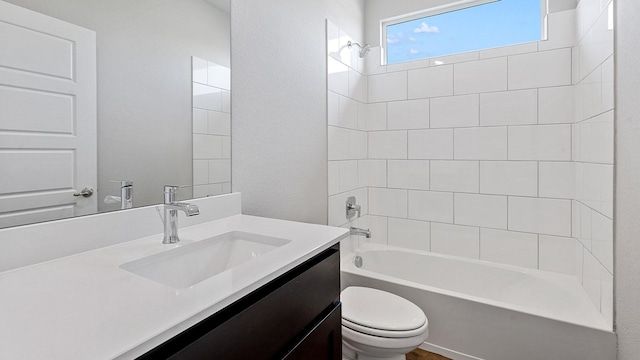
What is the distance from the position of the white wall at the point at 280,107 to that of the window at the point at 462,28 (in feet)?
2.41

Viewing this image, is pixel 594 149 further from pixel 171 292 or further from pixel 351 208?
pixel 171 292

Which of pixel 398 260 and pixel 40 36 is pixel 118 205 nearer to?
pixel 40 36

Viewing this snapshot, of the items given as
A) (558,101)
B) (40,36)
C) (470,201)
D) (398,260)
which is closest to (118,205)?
(40,36)

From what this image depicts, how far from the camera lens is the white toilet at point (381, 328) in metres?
1.38

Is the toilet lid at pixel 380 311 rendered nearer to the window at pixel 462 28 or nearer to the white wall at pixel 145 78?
the white wall at pixel 145 78

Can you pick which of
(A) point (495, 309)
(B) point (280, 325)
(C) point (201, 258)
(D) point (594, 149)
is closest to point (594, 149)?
(D) point (594, 149)

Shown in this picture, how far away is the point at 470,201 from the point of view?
7.46ft

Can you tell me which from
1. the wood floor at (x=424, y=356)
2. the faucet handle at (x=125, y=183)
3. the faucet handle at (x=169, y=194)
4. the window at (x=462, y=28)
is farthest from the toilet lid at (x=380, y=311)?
the window at (x=462, y=28)

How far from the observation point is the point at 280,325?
73 centimetres

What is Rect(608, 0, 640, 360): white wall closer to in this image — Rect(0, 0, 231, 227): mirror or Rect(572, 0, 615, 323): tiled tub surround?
Rect(572, 0, 615, 323): tiled tub surround

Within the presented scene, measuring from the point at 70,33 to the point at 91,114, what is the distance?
0.72ft

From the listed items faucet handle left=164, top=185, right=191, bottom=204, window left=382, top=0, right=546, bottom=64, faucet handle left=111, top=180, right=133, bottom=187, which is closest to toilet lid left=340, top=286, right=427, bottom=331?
faucet handle left=164, top=185, right=191, bottom=204

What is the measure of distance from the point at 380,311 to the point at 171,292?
1.21m

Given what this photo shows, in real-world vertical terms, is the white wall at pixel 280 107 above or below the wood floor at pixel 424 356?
above
